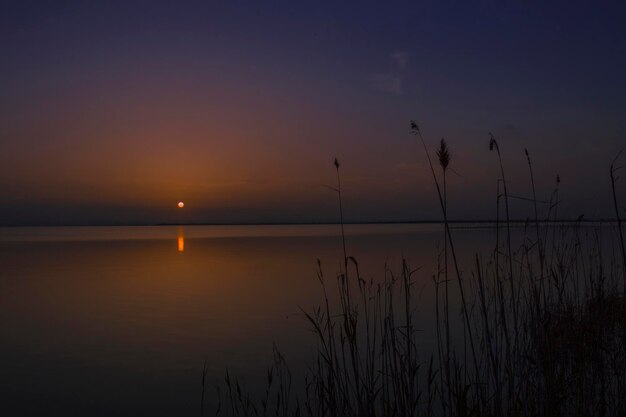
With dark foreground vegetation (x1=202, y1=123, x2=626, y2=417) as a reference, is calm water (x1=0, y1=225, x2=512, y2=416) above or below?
below

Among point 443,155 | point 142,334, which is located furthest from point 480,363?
point 142,334

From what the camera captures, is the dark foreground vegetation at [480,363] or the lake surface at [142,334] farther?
the lake surface at [142,334]

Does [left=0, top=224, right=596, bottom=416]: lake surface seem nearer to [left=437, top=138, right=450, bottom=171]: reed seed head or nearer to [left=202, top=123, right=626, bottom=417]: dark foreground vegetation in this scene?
[left=202, top=123, right=626, bottom=417]: dark foreground vegetation

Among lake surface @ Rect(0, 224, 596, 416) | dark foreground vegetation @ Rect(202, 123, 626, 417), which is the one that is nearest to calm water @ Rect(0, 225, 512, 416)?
lake surface @ Rect(0, 224, 596, 416)

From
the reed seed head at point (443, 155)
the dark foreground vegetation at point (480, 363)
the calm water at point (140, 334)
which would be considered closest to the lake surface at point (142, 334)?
the calm water at point (140, 334)

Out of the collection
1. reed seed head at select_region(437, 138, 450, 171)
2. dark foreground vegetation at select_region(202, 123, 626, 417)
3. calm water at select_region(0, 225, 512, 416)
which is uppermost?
reed seed head at select_region(437, 138, 450, 171)

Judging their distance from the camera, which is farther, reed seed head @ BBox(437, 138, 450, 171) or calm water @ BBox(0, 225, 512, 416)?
calm water @ BBox(0, 225, 512, 416)

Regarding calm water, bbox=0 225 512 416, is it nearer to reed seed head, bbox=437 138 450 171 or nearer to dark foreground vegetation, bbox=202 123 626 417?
dark foreground vegetation, bbox=202 123 626 417

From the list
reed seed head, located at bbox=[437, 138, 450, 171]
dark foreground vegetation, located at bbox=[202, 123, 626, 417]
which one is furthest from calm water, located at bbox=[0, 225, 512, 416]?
reed seed head, located at bbox=[437, 138, 450, 171]

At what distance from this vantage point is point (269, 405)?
23.4 feet

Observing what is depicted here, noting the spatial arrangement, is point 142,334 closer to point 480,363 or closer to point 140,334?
point 140,334

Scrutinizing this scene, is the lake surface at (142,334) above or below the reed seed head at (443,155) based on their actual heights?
below

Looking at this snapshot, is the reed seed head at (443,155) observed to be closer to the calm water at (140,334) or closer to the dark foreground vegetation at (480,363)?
the dark foreground vegetation at (480,363)

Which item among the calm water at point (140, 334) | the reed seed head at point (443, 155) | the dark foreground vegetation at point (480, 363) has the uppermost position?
the reed seed head at point (443, 155)
